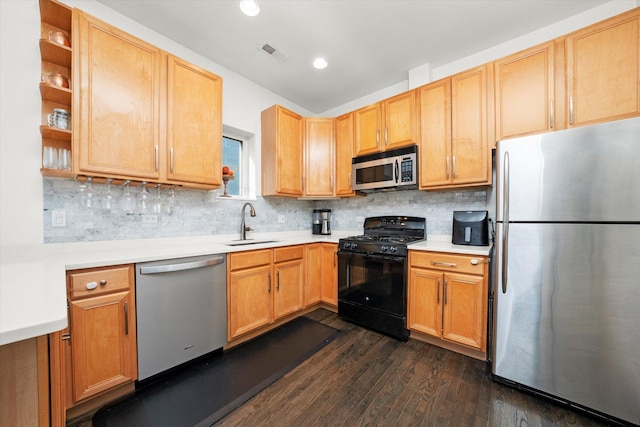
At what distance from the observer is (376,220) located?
3.12 meters

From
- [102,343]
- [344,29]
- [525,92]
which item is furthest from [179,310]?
[525,92]

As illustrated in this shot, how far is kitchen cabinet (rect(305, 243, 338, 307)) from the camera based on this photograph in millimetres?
2848

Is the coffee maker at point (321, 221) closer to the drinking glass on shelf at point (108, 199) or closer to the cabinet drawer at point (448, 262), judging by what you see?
the cabinet drawer at point (448, 262)

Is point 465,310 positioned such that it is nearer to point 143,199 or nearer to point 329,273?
point 329,273

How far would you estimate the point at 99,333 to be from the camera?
4.73 feet

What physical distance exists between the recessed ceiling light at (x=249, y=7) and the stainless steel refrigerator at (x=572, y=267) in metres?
2.07

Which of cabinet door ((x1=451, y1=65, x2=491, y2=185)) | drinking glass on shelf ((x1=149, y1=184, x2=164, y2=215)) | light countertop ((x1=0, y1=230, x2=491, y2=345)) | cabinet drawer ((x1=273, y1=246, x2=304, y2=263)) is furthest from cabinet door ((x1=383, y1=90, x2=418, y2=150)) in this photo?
drinking glass on shelf ((x1=149, y1=184, x2=164, y2=215))

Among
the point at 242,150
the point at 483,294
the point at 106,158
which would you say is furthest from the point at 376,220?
the point at 106,158

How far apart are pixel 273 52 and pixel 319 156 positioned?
1249mm

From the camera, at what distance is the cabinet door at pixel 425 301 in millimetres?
2127

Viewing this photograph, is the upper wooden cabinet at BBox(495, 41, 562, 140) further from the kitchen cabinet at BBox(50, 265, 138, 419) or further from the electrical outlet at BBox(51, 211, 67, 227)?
the electrical outlet at BBox(51, 211, 67, 227)

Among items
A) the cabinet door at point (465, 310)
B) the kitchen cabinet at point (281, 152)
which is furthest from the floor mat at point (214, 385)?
the kitchen cabinet at point (281, 152)

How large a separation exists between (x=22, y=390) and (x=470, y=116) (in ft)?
9.76

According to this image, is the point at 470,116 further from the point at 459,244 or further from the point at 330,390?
the point at 330,390
